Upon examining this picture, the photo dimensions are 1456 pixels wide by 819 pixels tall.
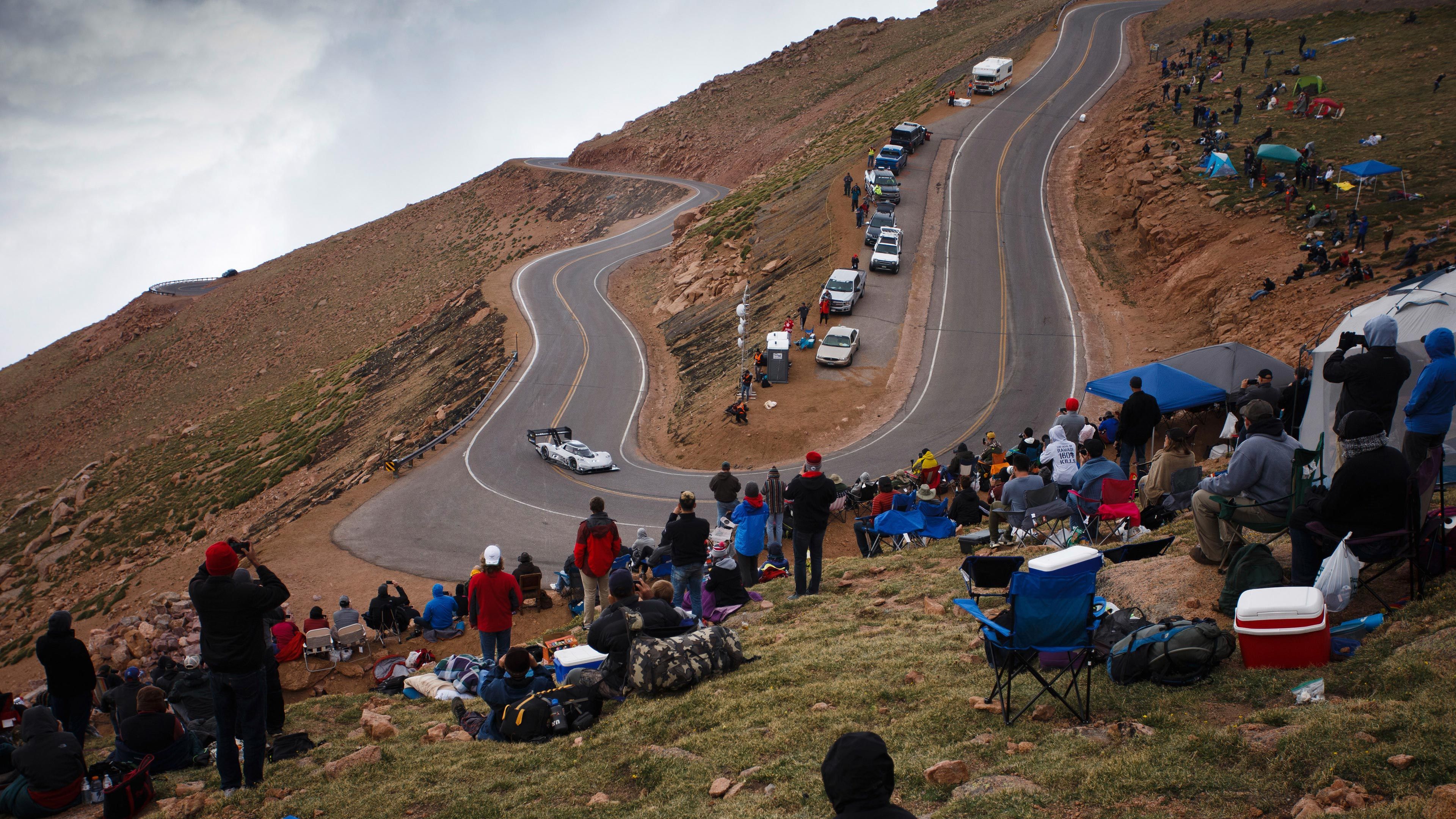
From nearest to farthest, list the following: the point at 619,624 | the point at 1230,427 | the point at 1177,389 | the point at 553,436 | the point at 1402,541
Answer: the point at 1402,541 → the point at 619,624 → the point at 1230,427 → the point at 1177,389 → the point at 553,436

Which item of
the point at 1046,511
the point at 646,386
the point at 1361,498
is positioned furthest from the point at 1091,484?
the point at 646,386

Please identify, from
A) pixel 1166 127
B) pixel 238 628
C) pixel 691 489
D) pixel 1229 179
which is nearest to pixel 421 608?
pixel 691 489

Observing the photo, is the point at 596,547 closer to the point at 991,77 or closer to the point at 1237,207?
the point at 1237,207

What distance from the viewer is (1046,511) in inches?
496

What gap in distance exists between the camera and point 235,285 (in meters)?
94.7

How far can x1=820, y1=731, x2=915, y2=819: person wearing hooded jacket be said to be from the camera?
150 inches

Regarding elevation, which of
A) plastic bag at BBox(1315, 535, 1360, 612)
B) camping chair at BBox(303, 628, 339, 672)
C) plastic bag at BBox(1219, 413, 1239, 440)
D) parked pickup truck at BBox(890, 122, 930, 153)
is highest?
parked pickup truck at BBox(890, 122, 930, 153)

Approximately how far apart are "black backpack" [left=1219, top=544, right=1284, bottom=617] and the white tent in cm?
525

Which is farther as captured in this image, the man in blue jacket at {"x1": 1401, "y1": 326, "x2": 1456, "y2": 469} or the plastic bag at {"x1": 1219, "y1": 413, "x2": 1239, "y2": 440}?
the plastic bag at {"x1": 1219, "y1": 413, "x2": 1239, "y2": 440}

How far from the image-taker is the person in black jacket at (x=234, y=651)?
7.68m

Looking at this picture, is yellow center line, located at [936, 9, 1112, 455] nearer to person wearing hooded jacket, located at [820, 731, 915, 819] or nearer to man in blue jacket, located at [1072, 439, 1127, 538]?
man in blue jacket, located at [1072, 439, 1127, 538]

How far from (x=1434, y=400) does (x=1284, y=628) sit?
4.02 metres

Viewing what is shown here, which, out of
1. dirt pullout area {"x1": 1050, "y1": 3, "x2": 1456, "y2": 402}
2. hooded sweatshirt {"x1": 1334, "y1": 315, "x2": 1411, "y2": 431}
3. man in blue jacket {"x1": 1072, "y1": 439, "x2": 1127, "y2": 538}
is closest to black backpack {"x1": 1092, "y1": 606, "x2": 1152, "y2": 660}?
hooded sweatshirt {"x1": 1334, "y1": 315, "x2": 1411, "y2": 431}

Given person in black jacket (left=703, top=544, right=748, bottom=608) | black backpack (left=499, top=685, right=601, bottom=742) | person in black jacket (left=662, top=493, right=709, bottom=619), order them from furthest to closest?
person in black jacket (left=703, top=544, right=748, bottom=608) → person in black jacket (left=662, top=493, right=709, bottom=619) → black backpack (left=499, top=685, right=601, bottom=742)
